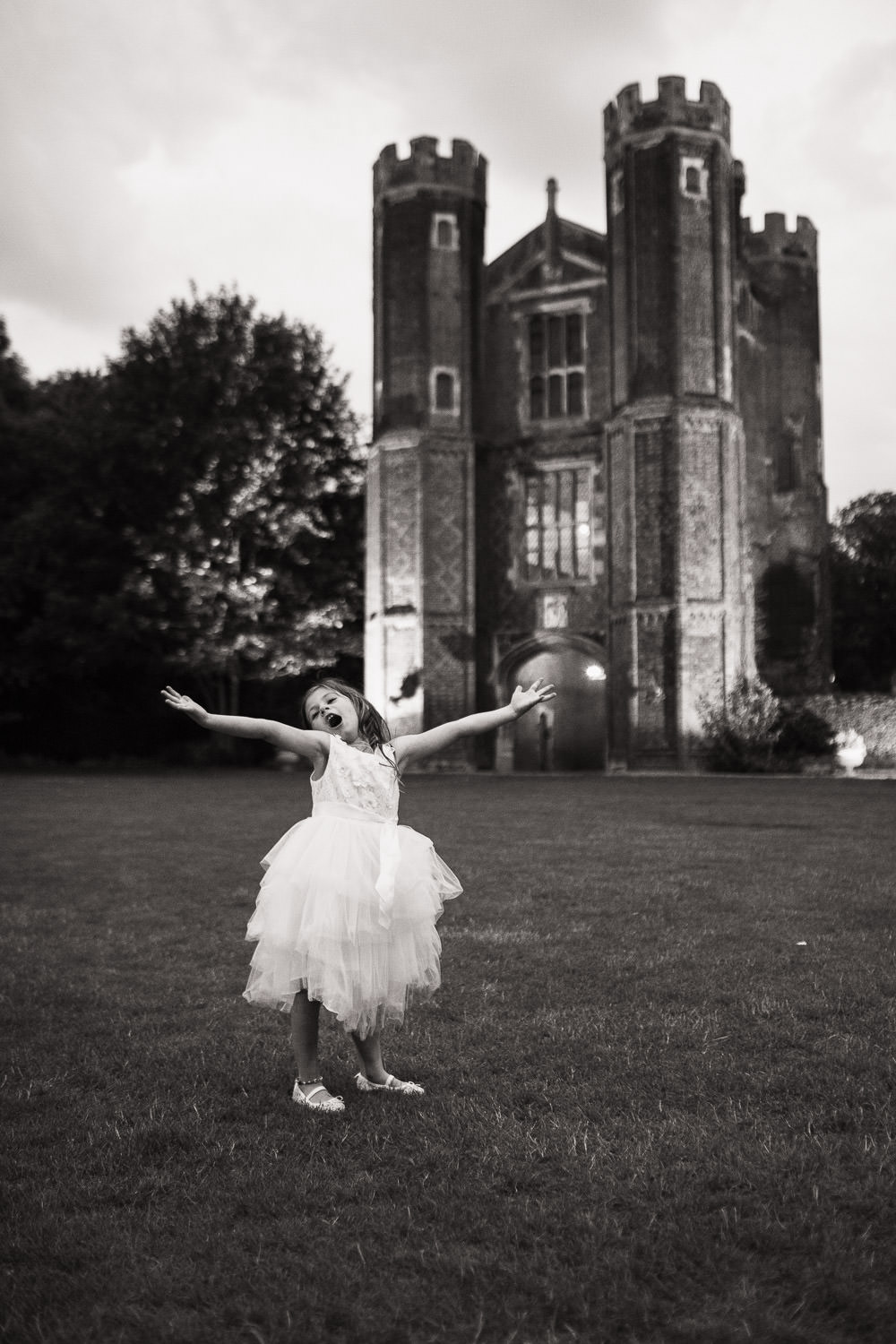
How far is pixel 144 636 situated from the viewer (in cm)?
3297

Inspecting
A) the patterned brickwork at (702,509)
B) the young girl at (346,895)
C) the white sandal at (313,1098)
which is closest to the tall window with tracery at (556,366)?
the patterned brickwork at (702,509)

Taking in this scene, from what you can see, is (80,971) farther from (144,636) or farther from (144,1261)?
(144,636)

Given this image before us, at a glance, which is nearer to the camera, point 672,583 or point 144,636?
point 672,583

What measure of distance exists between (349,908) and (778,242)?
1367 inches

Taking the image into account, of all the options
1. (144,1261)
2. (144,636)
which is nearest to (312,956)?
(144,1261)

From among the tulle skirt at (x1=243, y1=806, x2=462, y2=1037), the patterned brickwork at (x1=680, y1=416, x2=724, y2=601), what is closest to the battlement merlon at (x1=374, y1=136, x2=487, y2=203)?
the patterned brickwork at (x1=680, y1=416, x2=724, y2=601)

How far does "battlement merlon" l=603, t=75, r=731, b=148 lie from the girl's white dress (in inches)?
1118

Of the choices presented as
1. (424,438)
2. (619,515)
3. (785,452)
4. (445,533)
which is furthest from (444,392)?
(785,452)

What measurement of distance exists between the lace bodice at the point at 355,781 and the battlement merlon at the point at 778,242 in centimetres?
3392

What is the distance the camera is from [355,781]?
4.46 m

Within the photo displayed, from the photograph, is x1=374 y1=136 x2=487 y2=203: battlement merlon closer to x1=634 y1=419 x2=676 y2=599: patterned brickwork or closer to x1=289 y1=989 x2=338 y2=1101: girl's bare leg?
x1=634 y1=419 x2=676 y2=599: patterned brickwork

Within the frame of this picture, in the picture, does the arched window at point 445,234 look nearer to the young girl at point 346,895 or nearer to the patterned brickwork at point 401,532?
the patterned brickwork at point 401,532

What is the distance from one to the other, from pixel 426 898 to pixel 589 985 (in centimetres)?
185

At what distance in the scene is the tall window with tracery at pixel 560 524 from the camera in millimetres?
30969
